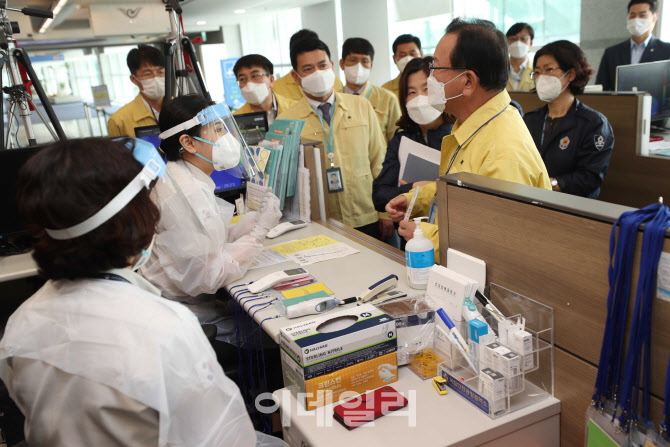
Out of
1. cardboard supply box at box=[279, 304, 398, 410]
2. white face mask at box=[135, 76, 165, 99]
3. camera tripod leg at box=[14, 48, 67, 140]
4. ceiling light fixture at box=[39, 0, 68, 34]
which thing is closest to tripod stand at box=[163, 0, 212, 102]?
white face mask at box=[135, 76, 165, 99]

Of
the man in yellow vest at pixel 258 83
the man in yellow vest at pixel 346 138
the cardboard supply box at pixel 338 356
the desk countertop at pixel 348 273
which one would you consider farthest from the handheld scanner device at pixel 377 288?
the man in yellow vest at pixel 258 83

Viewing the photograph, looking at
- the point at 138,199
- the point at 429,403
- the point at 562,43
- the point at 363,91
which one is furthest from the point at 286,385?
the point at 363,91

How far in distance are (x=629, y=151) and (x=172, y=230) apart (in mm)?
2947

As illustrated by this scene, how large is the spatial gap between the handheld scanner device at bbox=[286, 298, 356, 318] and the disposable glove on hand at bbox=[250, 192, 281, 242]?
0.61 metres

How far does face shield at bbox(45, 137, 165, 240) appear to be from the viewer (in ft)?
3.07

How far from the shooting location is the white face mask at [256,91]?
3598 mm

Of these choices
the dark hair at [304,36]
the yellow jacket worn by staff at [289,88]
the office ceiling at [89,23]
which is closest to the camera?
the dark hair at [304,36]

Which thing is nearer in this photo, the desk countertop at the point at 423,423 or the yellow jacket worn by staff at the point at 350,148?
the desk countertop at the point at 423,423

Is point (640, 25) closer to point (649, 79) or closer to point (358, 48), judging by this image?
point (649, 79)

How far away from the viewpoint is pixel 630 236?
98 cm

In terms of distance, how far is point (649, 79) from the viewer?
13.0 feet

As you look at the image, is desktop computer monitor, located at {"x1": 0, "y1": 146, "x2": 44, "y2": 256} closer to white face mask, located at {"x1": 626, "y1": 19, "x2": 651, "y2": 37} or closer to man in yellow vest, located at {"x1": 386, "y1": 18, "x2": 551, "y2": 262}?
man in yellow vest, located at {"x1": 386, "y1": 18, "x2": 551, "y2": 262}

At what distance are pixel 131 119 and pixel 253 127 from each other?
1301 millimetres

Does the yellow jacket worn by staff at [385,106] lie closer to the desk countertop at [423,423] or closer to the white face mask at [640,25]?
the white face mask at [640,25]
